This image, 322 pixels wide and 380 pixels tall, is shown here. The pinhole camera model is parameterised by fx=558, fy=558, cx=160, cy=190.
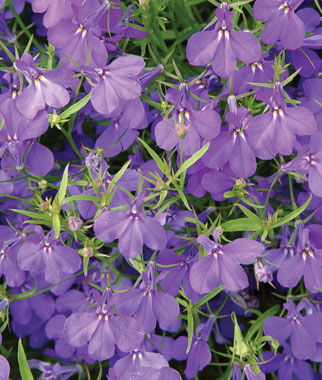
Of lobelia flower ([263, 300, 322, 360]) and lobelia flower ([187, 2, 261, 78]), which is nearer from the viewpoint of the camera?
lobelia flower ([187, 2, 261, 78])

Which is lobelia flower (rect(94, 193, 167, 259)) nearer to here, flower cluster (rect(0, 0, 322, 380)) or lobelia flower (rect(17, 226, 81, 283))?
flower cluster (rect(0, 0, 322, 380))

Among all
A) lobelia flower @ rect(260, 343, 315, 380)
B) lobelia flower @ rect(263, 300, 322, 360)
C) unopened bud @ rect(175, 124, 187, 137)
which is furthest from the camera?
lobelia flower @ rect(260, 343, 315, 380)

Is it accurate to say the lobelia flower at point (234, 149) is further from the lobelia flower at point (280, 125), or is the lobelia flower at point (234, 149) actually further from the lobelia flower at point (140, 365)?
the lobelia flower at point (140, 365)

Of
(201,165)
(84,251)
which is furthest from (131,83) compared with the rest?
(84,251)

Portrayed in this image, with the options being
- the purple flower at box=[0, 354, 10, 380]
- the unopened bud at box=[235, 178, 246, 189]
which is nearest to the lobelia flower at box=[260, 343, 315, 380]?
the unopened bud at box=[235, 178, 246, 189]

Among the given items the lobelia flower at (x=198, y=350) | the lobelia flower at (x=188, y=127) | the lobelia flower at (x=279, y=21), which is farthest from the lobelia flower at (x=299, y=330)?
the lobelia flower at (x=279, y=21)

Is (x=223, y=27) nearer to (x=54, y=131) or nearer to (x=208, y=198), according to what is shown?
(x=208, y=198)

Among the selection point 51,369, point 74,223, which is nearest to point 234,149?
point 74,223
